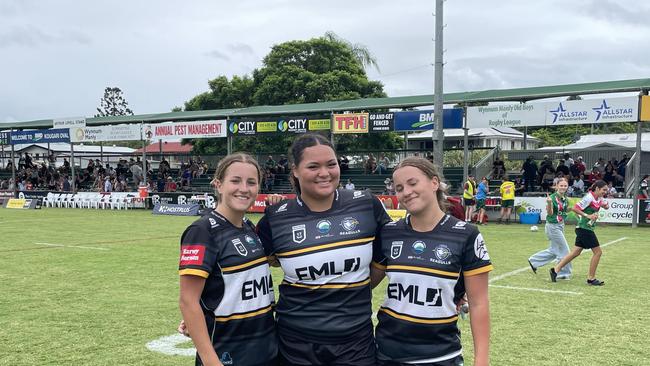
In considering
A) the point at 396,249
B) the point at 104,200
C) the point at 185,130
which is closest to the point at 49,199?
the point at 104,200

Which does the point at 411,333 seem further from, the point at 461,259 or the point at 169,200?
the point at 169,200

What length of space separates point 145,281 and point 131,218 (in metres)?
14.9

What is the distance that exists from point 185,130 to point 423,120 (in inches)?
473

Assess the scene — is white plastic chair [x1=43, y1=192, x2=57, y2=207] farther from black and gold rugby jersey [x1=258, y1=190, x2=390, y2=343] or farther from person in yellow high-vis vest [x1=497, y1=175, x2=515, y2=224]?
black and gold rugby jersey [x1=258, y1=190, x2=390, y2=343]

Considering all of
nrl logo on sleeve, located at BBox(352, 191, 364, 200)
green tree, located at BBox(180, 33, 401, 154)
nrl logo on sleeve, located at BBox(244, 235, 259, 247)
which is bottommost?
nrl logo on sleeve, located at BBox(244, 235, 259, 247)

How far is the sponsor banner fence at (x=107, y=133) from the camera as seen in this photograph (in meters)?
29.3

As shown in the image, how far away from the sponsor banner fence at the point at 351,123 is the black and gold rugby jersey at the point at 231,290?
69.0 feet

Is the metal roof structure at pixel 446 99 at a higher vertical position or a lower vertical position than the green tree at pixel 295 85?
lower

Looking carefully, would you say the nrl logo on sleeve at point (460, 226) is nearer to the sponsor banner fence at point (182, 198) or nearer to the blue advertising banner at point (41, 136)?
the sponsor banner fence at point (182, 198)

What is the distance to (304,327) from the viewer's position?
112 inches

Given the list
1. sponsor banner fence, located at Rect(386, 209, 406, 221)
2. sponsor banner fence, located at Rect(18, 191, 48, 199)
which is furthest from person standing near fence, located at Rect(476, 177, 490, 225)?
sponsor banner fence, located at Rect(18, 191, 48, 199)

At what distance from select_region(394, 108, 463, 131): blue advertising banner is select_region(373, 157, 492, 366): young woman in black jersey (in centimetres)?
1968

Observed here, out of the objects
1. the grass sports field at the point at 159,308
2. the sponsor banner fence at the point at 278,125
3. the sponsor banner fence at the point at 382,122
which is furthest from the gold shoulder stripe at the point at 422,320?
the sponsor banner fence at the point at 278,125

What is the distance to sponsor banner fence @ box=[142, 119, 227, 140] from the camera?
27312 millimetres
